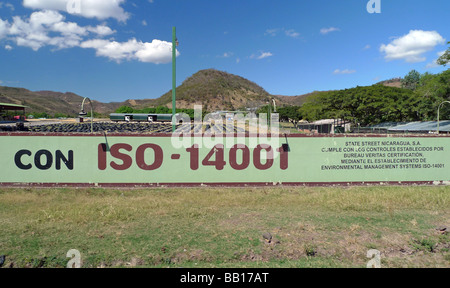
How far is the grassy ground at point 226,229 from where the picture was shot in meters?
5.46

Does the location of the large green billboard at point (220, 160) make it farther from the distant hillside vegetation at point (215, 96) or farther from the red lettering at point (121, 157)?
the distant hillside vegetation at point (215, 96)

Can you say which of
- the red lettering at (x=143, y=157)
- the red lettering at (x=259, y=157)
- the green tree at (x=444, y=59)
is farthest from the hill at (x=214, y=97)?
the red lettering at (x=143, y=157)

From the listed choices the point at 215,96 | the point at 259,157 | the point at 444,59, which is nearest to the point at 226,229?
the point at 259,157

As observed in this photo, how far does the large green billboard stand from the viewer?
1216cm

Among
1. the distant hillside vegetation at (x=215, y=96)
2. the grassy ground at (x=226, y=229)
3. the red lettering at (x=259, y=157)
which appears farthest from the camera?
the distant hillside vegetation at (x=215, y=96)

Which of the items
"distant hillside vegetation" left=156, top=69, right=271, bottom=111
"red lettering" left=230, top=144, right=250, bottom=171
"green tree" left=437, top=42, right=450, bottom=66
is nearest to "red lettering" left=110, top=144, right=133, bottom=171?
"red lettering" left=230, top=144, right=250, bottom=171

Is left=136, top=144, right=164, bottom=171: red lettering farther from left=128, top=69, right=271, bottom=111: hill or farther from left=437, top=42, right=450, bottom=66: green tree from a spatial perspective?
left=128, top=69, right=271, bottom=111: hill

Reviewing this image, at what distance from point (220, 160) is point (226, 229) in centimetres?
591

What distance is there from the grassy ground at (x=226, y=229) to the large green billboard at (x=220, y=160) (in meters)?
1.59

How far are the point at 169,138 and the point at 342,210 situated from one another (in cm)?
823

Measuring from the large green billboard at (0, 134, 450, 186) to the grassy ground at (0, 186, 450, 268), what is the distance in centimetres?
159

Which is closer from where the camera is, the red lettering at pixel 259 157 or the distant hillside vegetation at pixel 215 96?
the red lettering at pixel 259 157

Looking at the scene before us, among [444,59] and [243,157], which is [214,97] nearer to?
[444,59]
